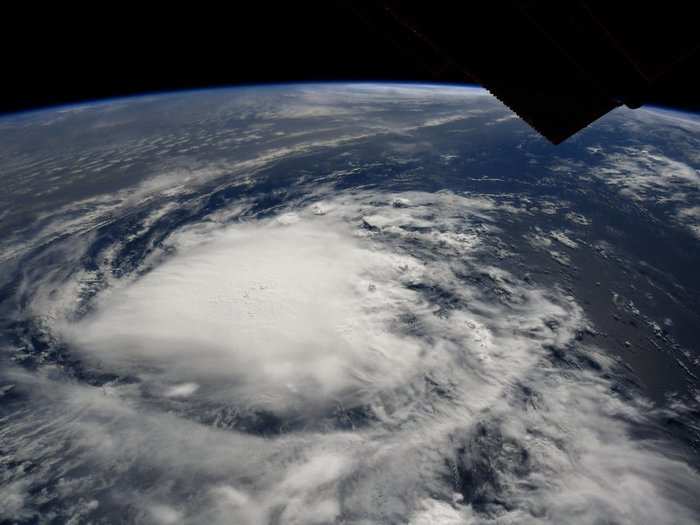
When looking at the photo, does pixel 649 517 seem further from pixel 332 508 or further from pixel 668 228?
pixel 668 228

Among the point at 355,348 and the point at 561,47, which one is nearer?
the point at 561,47

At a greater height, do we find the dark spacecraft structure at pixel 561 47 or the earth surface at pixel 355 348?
the dark spacecraft structure at pixel 561 47

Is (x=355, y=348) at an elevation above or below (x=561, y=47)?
below

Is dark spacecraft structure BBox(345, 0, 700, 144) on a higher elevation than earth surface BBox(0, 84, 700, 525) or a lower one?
higher

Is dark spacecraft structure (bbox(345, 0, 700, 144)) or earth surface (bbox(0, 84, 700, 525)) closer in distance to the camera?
dark spacecraft structure (bbox(345, 0, 700, 144))

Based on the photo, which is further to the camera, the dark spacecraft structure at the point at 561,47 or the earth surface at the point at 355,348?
the earth surface at the point at 355,348
